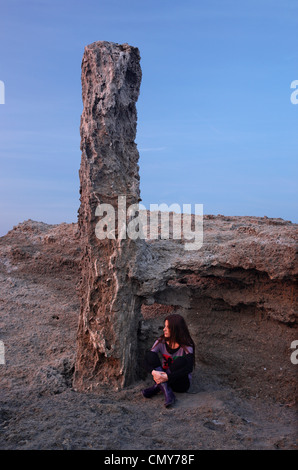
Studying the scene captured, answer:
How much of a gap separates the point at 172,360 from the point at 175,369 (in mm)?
180

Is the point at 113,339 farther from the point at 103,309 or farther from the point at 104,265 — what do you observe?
the point at 104,265

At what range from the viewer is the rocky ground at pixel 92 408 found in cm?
371

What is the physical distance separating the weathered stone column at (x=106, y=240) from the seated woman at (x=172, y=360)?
1.22 feet

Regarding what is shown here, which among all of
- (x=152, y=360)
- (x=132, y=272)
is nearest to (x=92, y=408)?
(x=152, y=360)

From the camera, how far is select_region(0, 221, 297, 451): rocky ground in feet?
12.2

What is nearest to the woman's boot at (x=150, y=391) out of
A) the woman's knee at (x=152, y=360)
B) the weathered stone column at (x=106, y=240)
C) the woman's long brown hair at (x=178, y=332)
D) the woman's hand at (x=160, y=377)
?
the woman's hand at (x=160, y=377)

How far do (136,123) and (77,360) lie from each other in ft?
9.63

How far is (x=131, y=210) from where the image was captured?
508 cm

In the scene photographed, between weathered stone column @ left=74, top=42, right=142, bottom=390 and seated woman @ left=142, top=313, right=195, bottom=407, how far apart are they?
371 millimetres

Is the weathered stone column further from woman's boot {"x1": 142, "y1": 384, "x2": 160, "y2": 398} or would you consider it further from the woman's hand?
the woman's hand

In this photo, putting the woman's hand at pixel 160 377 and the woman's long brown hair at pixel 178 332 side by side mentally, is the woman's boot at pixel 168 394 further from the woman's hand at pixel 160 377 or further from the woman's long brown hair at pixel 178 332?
the woman's long brown hair at pixel 178 332

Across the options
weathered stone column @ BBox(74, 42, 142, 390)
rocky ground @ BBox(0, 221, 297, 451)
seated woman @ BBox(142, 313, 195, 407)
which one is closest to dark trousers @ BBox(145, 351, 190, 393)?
seated woman @ BBox(142, 313, 195, 407)

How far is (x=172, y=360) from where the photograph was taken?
4891 mm

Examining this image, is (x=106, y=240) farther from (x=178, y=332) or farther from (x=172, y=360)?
(x=172, y=360)
